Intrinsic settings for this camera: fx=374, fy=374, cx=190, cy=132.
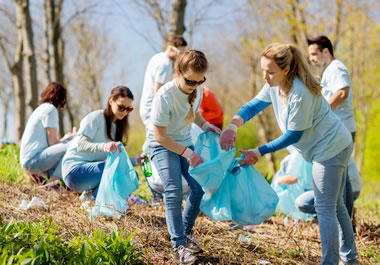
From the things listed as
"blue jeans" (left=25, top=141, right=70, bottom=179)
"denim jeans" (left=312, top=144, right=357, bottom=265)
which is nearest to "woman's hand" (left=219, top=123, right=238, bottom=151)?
"denim jeans" (left=312, top=144, right=357, bottom=265)

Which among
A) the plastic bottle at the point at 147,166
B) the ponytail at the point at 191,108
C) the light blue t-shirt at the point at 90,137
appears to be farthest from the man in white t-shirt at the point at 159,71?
the ponytail at the point at 191,108

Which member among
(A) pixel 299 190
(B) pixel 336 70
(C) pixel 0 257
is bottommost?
(A) pixel 299 190

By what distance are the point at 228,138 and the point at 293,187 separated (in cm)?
169

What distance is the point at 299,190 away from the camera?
4.13m

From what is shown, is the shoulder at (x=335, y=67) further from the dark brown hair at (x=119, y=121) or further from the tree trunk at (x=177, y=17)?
the tree trunk at (x=177, y=17)

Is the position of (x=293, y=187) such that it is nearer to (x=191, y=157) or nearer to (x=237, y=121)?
(x=237, y=121)

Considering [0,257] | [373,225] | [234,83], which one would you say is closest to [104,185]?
[0,257]

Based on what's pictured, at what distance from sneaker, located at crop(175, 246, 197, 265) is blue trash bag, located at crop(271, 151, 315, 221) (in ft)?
6.08

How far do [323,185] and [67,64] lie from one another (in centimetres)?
1888

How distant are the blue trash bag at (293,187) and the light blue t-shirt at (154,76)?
1.63 metres

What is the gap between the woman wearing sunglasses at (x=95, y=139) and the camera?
3.62 metres

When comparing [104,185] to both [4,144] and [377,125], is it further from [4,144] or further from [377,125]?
[377,125]

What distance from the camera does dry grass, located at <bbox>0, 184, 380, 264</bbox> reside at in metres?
2.86

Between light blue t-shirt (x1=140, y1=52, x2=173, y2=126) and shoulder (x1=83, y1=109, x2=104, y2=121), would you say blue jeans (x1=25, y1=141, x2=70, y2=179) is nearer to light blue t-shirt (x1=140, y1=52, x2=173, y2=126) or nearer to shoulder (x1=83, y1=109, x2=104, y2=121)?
shoulder (x1=83, y1=109, x2=104, y2=121)
